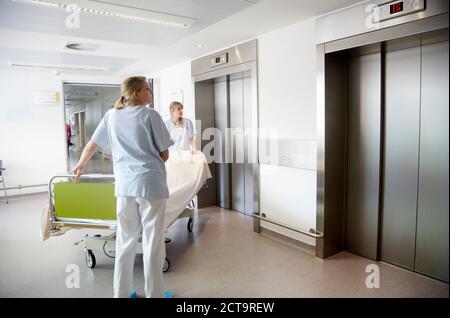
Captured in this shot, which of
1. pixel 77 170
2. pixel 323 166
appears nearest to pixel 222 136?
pixel 323 166

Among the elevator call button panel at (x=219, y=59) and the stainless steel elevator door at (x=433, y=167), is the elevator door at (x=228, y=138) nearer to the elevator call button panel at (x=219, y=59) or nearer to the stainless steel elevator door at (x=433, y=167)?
the elevator call button panel at (x=219, y=59)

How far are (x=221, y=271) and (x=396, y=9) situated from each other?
277 cm

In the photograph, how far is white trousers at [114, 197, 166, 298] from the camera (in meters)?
2.52

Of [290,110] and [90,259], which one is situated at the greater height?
[290,110]

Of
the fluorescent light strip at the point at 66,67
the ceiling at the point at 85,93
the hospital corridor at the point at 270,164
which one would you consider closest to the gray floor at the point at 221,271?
the hospital corridor at the point at 270,164

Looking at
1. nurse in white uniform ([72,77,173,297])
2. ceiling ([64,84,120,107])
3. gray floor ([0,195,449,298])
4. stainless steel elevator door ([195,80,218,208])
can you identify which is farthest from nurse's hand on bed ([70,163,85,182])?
ceiling ([64,84,120,107])

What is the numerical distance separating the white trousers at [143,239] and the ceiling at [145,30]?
185 cm

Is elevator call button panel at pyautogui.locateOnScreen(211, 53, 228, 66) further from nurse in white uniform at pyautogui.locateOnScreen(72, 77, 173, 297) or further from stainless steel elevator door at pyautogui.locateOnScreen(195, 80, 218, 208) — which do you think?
nurse in white uniform at pyautogui.locateOnScreen(72, 77, 173, 297)

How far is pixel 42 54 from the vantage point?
Answer: 5.32 metres

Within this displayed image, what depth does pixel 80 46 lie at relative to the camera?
492 centimetres

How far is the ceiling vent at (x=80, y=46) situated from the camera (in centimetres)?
478

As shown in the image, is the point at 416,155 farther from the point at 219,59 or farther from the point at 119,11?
the point at 119,11
